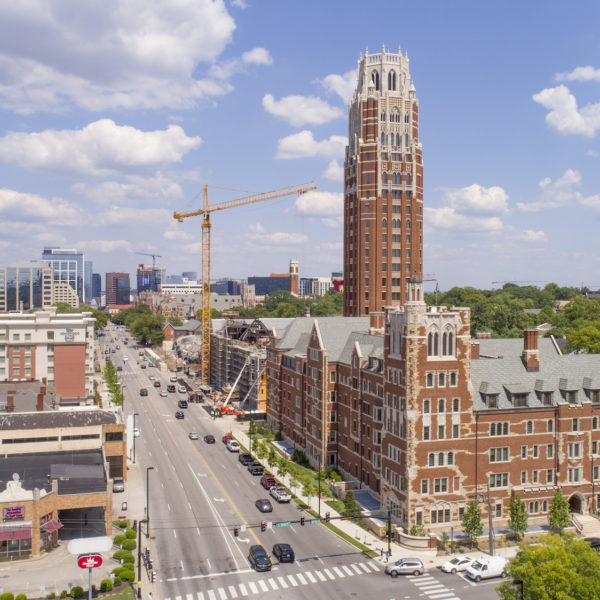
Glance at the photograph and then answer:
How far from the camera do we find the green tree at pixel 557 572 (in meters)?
45.6

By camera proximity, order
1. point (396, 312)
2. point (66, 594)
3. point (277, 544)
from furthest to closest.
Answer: point (396, 312) → point (277, 544) → point (66, 594)

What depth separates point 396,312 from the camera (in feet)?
249

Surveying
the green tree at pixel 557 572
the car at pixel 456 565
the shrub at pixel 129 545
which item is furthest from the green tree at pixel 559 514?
the shrub at pixel 129 545

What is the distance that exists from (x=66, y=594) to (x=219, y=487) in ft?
116

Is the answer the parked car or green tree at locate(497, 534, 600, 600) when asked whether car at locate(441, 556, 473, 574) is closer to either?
green tree at locate(497, 534, 600, 600)

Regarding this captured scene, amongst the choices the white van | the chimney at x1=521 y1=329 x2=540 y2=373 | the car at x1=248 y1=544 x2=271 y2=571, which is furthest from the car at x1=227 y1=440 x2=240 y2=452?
the white van

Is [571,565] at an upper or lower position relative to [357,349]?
lower

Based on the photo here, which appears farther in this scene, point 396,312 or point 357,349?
point 357,349

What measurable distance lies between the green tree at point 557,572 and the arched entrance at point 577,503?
3204 cm

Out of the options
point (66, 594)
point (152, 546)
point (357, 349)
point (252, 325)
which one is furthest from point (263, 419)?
point (66, 594)

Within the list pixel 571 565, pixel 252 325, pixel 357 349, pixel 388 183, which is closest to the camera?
pixel 571 565

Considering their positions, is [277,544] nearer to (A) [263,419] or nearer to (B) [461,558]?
(B) [461,558]

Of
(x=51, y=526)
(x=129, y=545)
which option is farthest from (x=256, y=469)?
(x=51, y=526)

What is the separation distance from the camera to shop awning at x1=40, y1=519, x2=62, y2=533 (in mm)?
69750
